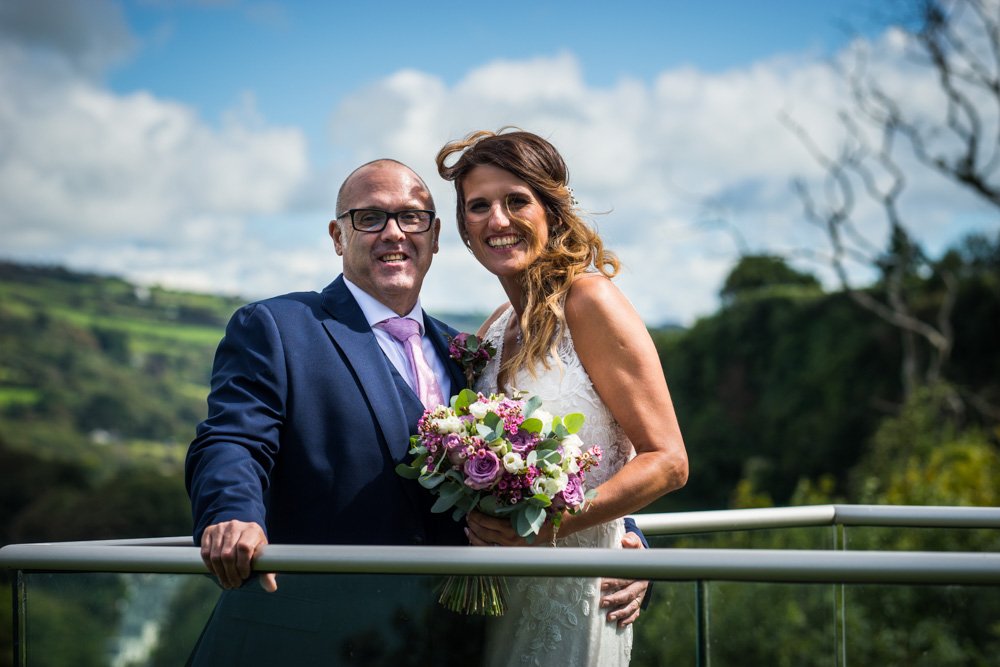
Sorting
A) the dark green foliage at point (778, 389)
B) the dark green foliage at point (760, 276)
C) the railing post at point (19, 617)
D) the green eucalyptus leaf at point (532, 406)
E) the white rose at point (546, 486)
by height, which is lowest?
the railing post at point (19, 617)

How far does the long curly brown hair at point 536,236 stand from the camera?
3.46m

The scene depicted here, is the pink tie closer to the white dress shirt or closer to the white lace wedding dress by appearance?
the white dress shirt

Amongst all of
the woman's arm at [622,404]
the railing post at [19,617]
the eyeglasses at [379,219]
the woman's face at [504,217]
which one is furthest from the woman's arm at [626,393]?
the railing post at [19,617]

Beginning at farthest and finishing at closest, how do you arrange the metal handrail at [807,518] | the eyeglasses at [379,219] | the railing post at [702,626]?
the eyeglasses at [379,219] < the metal handrail at [807,518] < the railing post at [702,626]

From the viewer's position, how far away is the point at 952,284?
69.1ft

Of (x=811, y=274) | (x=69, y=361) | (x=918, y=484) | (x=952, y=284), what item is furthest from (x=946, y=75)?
(x=69, y=361)

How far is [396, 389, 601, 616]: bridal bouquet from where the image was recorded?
9.14 feet

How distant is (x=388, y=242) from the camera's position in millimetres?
3520

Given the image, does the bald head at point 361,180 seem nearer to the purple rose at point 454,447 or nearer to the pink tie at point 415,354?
the pink tie at point 415,354

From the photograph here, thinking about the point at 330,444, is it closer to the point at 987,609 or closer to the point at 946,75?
the point at 987,609

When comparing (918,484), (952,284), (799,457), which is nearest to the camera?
(918,484)

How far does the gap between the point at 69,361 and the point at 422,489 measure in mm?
47542

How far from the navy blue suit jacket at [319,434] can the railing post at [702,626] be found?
0.76 meters

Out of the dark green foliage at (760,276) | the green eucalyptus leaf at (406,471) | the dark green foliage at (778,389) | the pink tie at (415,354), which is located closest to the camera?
the green eucalyptus leaf at (406,471)
